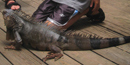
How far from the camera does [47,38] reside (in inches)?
97.6

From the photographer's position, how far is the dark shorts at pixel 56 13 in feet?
9.75

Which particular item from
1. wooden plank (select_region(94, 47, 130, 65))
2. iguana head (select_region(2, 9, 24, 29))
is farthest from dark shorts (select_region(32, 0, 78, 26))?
wooden plank (select_region(94, 47, 130, 65))

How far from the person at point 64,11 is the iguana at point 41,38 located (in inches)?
15.4

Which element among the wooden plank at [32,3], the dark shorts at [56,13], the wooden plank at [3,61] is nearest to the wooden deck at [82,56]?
the wooden plank at [3,61]

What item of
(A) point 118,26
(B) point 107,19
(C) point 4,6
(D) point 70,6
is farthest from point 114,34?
(C) point 4,6

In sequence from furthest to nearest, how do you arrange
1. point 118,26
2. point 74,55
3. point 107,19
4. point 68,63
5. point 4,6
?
point 4,6, point 107,19, point 118,26, point 74,55, point 68,63

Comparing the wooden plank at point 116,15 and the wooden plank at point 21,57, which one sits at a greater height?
the wooden plank at point 116,15

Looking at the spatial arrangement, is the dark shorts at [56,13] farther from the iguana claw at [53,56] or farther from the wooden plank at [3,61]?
the wooden plank at [3,61]

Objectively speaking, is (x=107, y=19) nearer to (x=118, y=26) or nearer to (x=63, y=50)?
(x=118, y=26)

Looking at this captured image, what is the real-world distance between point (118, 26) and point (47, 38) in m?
1.57

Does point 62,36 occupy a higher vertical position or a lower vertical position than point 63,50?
higher

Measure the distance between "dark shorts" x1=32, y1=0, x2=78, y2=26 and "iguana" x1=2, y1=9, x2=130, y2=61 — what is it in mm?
478

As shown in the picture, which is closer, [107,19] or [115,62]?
[115,62]

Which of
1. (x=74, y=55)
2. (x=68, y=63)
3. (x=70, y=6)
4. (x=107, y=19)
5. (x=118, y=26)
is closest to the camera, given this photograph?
(x=68, y=63)
